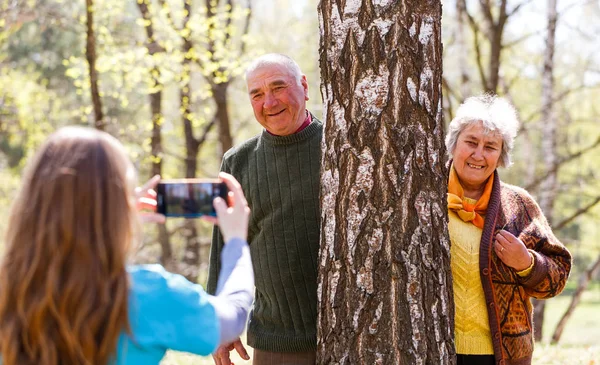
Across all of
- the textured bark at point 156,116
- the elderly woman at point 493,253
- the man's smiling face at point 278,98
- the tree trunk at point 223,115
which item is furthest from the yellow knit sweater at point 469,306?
the tree trunk at point 223,115

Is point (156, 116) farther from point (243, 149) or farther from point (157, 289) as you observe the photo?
point (157, 289)

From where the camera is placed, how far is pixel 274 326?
3600 millimetres

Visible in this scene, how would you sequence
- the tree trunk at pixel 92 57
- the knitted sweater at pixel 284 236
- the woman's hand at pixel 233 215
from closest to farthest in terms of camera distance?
the woman's hand at pixel 233 215 → the knitted sweater at pixel 284 236 → the tree trunk at pixel 92 57

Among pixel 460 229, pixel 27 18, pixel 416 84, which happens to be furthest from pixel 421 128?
pixel 27 18

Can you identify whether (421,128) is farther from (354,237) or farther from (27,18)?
(27,18)

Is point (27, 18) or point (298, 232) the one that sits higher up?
point (27, 18)

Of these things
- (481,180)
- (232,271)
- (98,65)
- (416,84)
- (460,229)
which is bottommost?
(232,271)

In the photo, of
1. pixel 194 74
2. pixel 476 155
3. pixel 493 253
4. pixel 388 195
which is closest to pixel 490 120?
pixel 476 155

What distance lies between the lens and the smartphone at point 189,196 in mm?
2406

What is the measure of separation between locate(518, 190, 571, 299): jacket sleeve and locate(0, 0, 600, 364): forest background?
8.87 ft

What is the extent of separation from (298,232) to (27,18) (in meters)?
8.18

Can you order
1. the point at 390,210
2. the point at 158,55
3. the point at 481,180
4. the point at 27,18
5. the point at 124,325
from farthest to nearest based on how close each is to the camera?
the point at 158,55 → the point at 27,18 → the point at 481,180 → the point at 390,210 → the point at 124,325

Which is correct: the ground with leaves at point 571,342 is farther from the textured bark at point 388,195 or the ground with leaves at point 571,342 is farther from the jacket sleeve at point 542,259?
the textured bark at point 388,195

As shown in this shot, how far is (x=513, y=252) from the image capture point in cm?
336
